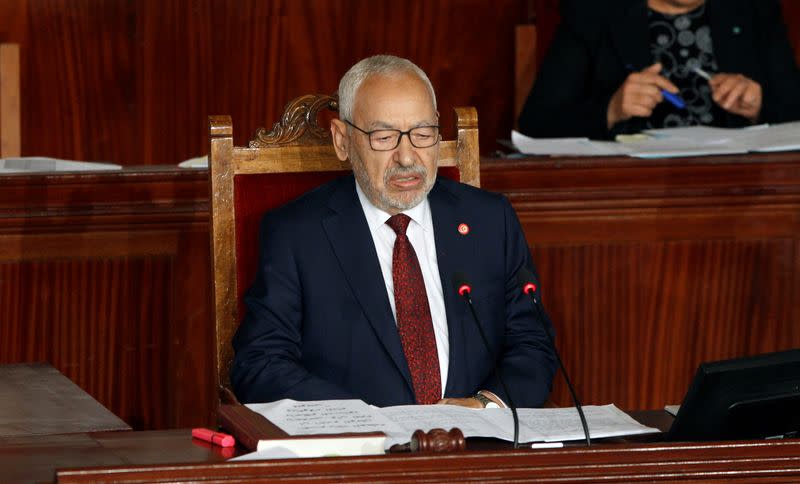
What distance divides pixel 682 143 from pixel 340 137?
1.24m

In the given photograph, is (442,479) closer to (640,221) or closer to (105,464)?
(105,464)

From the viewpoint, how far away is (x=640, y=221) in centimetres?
349

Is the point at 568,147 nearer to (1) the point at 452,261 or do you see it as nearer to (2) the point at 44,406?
(1) the point at 452,261

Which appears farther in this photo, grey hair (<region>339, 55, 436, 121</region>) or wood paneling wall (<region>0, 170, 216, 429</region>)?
wood paneling wall (<region>0, 170, 216, 429</region>)

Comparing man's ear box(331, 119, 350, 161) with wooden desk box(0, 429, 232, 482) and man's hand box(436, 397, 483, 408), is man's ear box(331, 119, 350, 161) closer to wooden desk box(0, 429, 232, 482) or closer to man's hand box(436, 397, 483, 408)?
man's hand box(436, 397, 483, 408)

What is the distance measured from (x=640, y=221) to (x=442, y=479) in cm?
178

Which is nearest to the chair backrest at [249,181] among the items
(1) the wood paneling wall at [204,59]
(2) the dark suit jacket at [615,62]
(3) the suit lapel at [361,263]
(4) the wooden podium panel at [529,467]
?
(3) the suit lapel at [361,263]

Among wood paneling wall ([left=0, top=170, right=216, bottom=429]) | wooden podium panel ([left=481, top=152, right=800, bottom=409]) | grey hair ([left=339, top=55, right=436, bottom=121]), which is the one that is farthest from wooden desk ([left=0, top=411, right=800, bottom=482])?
wooden podium panel ([left=481, top=152, right=800, bottom=409])

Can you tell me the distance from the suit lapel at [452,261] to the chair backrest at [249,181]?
16cm

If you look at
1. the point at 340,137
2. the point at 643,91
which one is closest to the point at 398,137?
the point at 340,137

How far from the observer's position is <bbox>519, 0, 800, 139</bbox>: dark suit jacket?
4074mm

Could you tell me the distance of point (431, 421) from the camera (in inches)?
83.9

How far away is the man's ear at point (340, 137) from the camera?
2725 mm

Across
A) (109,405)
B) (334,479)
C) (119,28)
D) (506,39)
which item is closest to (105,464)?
(334,479)
